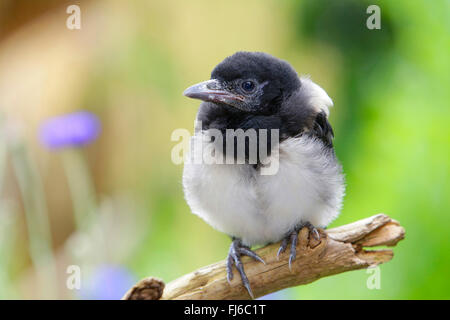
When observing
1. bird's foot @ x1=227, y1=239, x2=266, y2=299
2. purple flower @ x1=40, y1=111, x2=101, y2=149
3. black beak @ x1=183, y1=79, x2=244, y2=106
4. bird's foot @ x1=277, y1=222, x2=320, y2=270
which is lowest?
bird's foot @ x1=227, y1=239, x2=266, y2=299

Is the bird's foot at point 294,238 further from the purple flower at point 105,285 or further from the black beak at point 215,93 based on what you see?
the purple flower at point 105,285

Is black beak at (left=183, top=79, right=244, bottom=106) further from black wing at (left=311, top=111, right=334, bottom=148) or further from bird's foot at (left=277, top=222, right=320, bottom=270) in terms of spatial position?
bird's foot at (left=277, top=222, right=320, bottom=270)

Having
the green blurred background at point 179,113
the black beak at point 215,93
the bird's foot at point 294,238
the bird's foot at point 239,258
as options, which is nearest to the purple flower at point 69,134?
the green blurred background at point 179,113

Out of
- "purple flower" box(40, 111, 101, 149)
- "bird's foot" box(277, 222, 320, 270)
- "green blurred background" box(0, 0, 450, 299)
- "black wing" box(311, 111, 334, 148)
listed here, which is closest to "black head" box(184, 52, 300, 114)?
"black wing" box(311, 111, 334, 148)

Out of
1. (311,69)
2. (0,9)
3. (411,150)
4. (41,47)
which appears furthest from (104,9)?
(411,150)

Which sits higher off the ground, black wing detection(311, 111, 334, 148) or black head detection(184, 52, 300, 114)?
black head detection(184, 52, 300, 114)

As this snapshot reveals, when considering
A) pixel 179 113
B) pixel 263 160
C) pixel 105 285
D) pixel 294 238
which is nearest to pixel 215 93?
pixel 263 160
